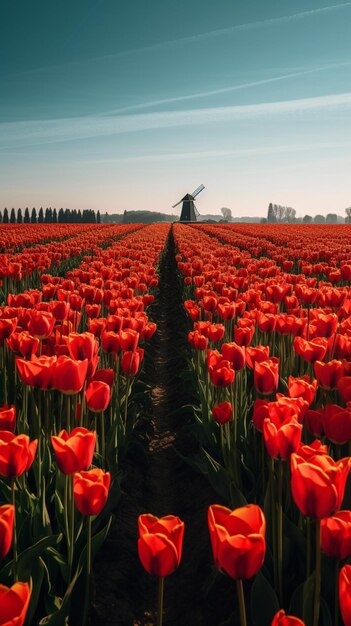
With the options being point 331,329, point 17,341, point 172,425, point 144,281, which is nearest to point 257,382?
point 331,329

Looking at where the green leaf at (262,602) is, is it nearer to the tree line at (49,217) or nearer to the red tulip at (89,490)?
the red tulip at (89,490)

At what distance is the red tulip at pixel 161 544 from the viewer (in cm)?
152

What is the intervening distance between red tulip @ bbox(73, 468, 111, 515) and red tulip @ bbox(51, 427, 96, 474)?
0.53 ft

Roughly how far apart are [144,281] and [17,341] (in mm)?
5179

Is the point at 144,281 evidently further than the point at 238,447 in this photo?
Yes

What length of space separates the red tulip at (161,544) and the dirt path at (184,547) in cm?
157

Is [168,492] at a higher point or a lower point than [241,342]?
lower

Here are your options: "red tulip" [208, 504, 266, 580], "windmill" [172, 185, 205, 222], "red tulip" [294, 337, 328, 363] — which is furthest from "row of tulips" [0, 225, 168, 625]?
"windmill" [172, 185, 205, 222]

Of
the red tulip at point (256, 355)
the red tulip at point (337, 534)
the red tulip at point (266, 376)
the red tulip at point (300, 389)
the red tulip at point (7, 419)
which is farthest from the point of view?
the red tulip at point (256, 355)

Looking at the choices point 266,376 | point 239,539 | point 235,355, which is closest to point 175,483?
point 235,355

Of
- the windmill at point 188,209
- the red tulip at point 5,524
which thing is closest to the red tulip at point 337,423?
the red tulip at point 5,524

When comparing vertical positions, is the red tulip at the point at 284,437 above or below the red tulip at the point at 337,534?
above

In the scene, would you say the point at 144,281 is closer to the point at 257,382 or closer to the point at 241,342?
the point at 241,342

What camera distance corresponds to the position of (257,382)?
3104mm
